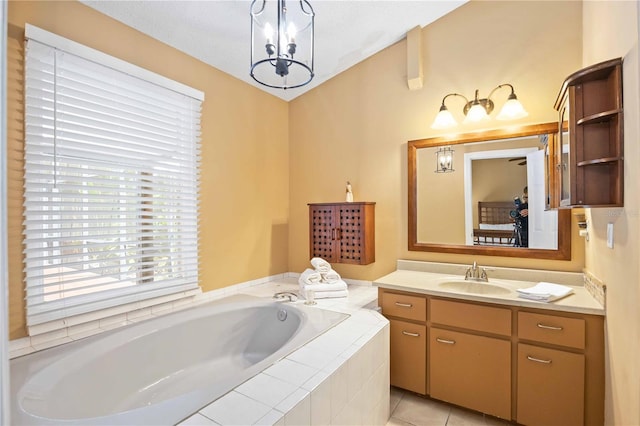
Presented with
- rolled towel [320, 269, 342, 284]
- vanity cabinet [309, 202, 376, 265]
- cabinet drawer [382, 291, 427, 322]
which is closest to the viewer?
cabinet drawer [382, 291, 427, 322]

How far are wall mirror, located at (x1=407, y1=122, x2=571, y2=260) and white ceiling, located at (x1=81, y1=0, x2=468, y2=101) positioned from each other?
0.98 meters

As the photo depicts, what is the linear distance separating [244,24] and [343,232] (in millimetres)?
1813

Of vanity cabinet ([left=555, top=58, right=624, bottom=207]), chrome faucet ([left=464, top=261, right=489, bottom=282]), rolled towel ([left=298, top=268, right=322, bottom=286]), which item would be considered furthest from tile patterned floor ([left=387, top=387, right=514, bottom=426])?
vanity cabinet ([left=555, top=58, right=624, bottom=207])

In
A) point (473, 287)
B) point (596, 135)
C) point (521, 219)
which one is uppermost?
point (596, 135)

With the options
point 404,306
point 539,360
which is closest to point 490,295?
point 539,360

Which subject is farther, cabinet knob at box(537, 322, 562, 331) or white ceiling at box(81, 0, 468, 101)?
white ceiling at box(81, 0, 468, 101)

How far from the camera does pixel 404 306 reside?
2.20 metres

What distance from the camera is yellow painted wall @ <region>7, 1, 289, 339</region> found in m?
1.62

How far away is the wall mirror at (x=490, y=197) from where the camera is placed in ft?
7.36

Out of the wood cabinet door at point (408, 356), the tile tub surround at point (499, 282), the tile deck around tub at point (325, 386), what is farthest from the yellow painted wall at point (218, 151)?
the wood cabinet door at point (408, 356)

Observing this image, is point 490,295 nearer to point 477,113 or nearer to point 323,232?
point 477,113

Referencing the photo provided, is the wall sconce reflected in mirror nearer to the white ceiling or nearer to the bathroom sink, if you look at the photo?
the bathroom sink

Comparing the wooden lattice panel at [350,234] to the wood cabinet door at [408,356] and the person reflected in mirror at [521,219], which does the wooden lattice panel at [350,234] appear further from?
the person reflected in mirror at [521,219]

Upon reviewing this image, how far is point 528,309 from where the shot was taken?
1834 millimetres
